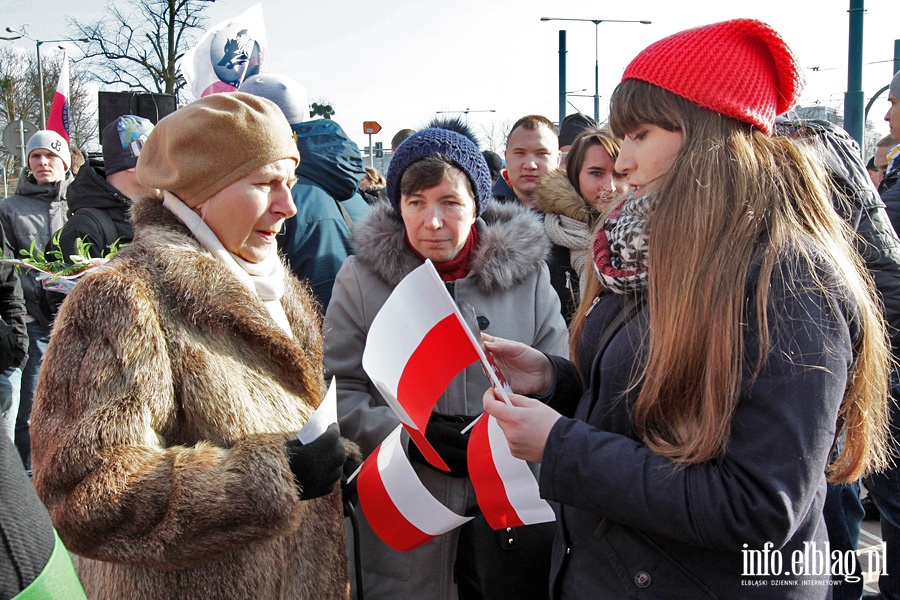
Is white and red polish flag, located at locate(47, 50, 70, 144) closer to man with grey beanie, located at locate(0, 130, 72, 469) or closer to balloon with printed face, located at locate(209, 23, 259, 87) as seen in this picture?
man with grey beanie, located at locate(0, 130, 72, 469)

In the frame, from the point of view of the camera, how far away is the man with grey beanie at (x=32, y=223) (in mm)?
4863

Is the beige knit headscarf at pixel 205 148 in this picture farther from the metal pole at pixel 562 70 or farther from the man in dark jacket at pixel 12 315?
the metal pole at pixel 562 70

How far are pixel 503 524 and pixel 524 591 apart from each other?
0.54 metres

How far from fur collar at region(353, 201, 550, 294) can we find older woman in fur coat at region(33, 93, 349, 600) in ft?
1.95

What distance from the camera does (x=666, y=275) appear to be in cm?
138

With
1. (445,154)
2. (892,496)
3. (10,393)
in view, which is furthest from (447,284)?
(10,393)

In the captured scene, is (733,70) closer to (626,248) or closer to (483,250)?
(626,248)

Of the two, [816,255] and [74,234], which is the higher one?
[816,255]

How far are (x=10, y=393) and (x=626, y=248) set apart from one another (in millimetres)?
4802

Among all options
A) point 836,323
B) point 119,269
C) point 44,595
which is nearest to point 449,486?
point 119,269

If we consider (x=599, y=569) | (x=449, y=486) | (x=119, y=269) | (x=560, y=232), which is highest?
(x=119, y=269)

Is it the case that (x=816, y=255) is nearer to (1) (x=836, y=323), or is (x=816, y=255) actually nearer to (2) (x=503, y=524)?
(1) (x=836, y=323)

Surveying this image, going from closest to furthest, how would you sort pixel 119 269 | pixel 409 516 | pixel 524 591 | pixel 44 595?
1. pixel 44 595
2. pixel 119 269
3. pixel 409 516
4. pixel 524 591

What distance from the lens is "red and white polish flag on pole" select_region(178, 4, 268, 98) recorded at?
4.83 metres
